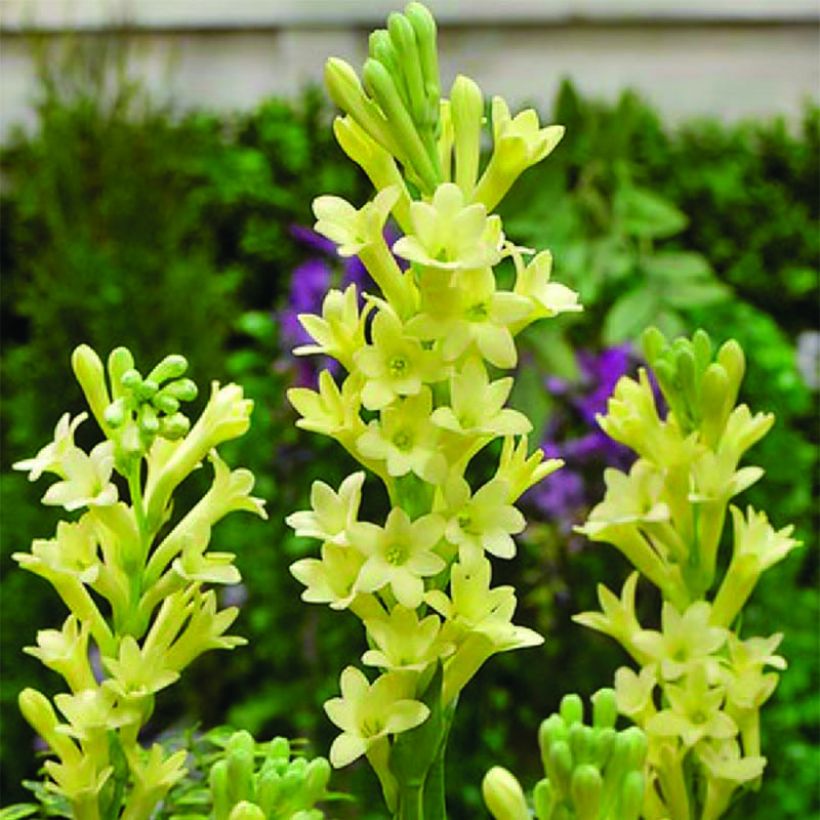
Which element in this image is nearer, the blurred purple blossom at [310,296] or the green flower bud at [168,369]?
the green flower bud at [168,369]

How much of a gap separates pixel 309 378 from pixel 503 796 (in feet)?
4.40

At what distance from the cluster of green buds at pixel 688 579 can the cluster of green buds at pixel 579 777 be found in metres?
0.08

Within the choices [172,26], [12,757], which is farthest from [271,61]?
[12,757]

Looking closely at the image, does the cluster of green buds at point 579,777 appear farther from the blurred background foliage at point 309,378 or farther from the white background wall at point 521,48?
the white background wall at point 521,48

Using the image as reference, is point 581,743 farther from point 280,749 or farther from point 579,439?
point 579,439

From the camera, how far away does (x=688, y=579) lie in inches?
22.4

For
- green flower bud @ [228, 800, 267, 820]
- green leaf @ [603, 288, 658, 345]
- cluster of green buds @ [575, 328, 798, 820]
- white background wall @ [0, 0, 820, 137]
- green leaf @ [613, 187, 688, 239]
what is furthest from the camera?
white background wall @ [0, 0, 820, 137]

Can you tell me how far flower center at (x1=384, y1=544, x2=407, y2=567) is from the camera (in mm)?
446

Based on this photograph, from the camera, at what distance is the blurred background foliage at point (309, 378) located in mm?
1843

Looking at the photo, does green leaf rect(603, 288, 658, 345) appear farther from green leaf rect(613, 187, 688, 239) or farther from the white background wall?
the white background wall

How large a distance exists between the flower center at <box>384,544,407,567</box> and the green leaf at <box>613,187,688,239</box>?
5.10 ft

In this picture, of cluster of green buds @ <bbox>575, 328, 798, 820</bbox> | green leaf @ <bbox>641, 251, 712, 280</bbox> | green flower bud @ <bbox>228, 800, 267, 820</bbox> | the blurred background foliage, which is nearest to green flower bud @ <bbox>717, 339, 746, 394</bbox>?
cluster of green buds @ <bbox>575, 328, 798, 820</bbox>

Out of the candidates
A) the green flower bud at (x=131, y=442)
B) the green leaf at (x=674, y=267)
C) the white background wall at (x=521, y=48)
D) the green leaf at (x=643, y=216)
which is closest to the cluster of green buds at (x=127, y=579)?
the green flower bud at (x=131, y=442)

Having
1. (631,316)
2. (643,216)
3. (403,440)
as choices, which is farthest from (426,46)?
(643,216)
